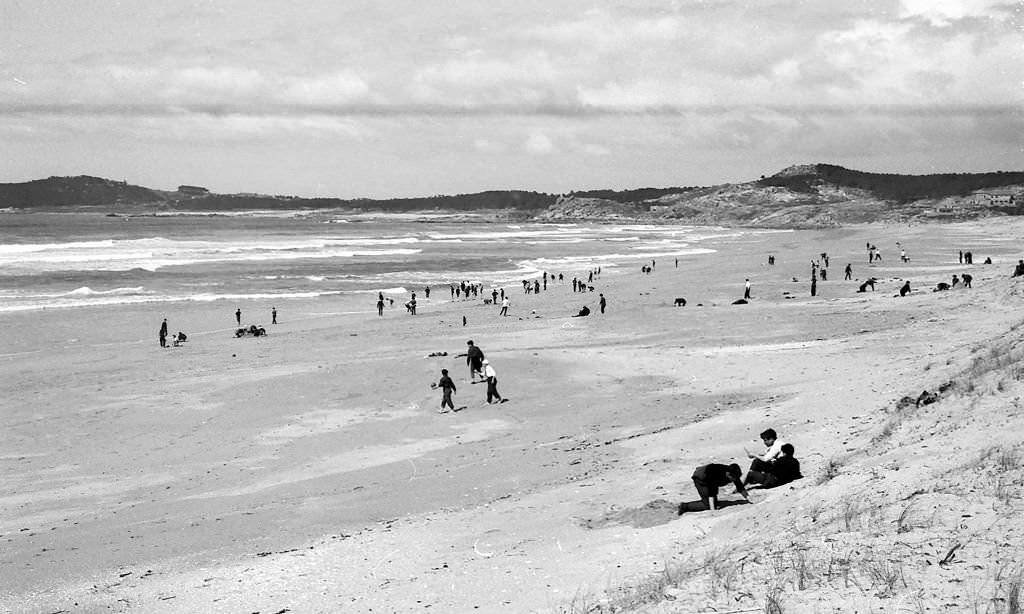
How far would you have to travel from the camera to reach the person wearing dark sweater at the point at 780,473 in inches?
416

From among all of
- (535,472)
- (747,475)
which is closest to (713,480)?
(747,475)

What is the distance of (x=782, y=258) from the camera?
7331cm

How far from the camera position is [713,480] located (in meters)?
9.94

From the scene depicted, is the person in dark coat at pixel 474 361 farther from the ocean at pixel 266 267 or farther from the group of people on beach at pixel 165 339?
the ocean at pixel 266 267

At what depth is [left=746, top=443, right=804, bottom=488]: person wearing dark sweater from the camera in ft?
34.6

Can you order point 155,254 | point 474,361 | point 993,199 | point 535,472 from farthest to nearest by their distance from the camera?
point 993,199 < point 155,254 < point 474,361 < point 535,472

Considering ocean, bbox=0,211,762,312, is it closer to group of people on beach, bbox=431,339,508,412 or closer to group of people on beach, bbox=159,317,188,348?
group of people on beach, bbox=159,317,188,348

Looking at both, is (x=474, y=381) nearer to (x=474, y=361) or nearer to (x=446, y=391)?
(x=474, y=361)

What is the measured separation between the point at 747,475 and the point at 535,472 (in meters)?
3.68

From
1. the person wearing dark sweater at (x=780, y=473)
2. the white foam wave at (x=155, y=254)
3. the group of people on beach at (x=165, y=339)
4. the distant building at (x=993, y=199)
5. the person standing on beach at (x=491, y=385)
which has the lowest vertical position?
the group of people on beach at (x=165, y=339)

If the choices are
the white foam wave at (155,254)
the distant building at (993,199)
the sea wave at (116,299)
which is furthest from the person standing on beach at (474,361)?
the distant building at (993,199)

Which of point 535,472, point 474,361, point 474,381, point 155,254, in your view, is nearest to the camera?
point 535,472

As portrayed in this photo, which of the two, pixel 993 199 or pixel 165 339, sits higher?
pixel 993 199

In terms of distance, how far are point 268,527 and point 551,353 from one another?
13902 millimetres
